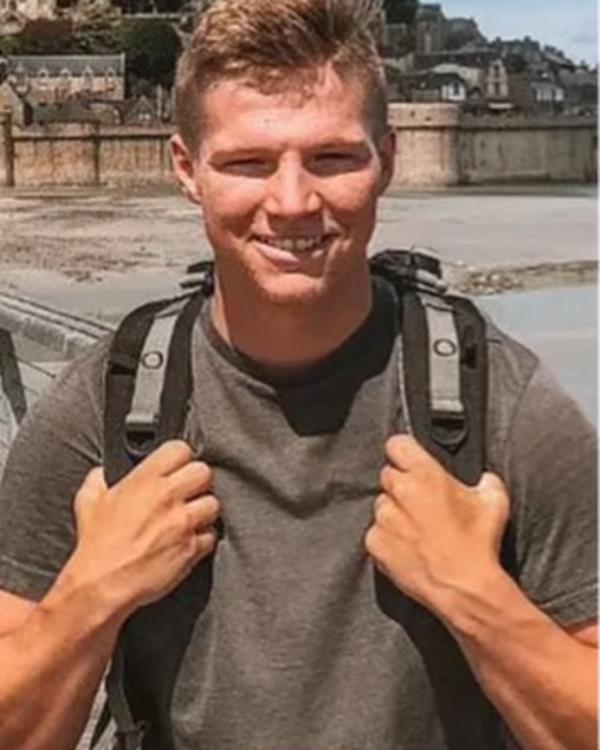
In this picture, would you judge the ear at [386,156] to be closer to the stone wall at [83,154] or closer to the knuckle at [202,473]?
the knuckle at [202,473]

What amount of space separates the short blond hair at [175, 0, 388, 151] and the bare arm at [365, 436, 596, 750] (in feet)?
1.02

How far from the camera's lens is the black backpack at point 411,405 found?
1.52m

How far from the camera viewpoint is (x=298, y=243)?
154 centimetres

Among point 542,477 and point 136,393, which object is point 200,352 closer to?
point 136,393

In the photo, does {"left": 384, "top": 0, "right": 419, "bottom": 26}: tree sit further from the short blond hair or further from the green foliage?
the short blond hair

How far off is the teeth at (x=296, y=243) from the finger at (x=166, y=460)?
185 mm

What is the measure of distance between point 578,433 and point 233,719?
0.37 meters

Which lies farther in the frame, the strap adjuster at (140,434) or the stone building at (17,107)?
the stone building at (17,107)

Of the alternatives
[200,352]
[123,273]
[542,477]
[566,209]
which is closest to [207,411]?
[200,352]

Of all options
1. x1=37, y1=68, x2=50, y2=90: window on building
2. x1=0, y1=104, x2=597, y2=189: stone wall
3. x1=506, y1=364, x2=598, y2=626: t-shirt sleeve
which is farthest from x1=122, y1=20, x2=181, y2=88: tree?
x1=506, y1=364, x2=598, y2=626: t-shirt sleeve

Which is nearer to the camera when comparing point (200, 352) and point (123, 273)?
point (200, 352)

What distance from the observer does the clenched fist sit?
4.85ft

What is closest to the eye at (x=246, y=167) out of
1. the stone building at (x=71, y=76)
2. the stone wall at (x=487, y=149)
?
the stone wall at (x=487, y=149)

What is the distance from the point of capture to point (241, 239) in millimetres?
1560
